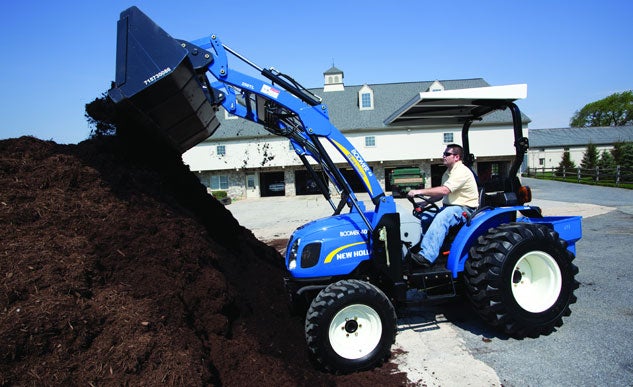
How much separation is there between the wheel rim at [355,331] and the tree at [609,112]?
3366 inches

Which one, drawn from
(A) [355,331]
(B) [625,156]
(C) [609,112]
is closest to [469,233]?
(A) [355,331]

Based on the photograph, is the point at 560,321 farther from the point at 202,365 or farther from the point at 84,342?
the point at 84,342

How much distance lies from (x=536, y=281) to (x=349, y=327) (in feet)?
7.20

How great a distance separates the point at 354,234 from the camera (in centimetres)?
428

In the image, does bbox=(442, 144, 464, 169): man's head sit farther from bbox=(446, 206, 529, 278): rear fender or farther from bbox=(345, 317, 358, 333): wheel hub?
bbox=(345, 317, 358, 333): wheel hub

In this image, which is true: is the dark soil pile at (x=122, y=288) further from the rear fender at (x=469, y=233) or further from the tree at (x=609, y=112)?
the tree at (x=609, y=112)

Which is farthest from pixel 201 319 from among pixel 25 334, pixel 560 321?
pixel 560 321

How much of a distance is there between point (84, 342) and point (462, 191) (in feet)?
12.5

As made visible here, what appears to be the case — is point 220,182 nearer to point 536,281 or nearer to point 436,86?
point 436,86

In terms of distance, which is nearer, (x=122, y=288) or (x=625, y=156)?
(x=122, y=288)

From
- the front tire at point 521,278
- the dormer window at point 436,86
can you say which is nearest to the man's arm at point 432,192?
the front tire at point 521,278

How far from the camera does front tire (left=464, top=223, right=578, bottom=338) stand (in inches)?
168

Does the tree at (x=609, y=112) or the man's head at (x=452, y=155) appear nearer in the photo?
the man's head at (x=452, y=155)

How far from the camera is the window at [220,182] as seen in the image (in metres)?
32.3
